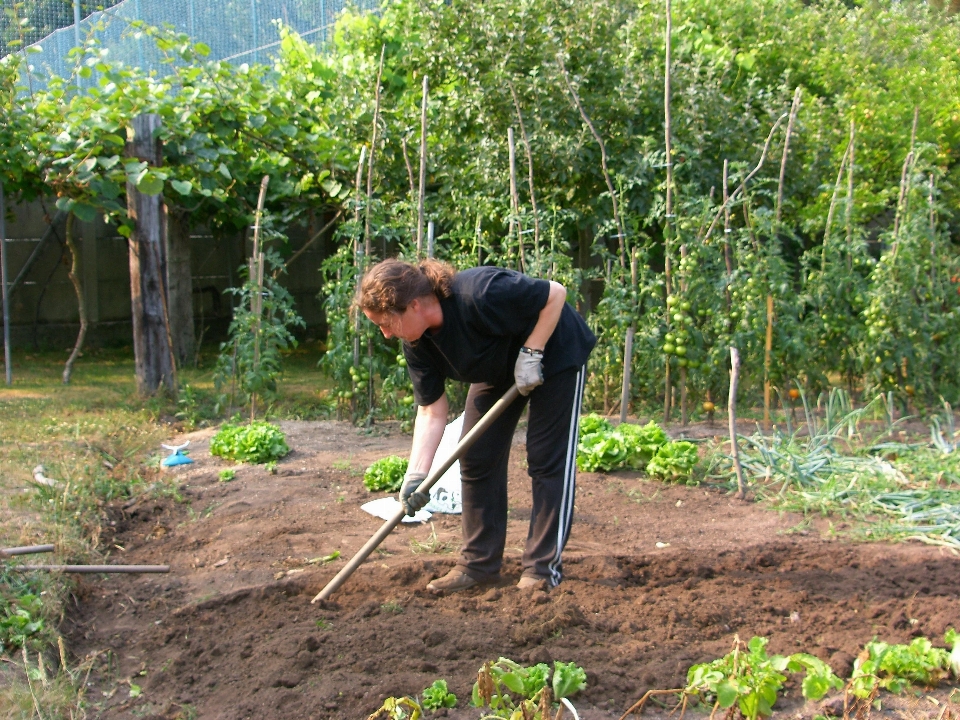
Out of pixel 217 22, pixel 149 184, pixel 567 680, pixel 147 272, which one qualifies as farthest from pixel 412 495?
pixel 217 22

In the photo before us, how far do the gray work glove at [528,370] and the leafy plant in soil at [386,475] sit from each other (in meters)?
1.96

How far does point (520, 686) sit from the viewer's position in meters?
2.55

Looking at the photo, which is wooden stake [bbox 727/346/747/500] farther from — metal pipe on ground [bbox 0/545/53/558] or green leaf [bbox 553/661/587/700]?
metal pipe on ground [bbox 0/545/53/558]

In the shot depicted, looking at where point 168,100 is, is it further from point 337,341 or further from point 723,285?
point 723,285

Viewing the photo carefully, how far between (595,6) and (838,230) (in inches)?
107

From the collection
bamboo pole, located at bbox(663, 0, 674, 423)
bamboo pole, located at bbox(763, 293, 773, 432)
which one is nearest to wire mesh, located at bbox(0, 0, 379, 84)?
bamboo pole, located at bbox(663, 0, 674, 423)

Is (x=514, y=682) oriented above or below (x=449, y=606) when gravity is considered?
above

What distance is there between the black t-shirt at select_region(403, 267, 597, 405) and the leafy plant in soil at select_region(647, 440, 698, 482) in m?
1.90

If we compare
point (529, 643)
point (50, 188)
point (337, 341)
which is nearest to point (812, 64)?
point (337, 341)

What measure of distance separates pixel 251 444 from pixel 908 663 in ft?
13.4

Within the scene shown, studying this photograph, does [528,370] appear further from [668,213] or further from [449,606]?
[668,213]

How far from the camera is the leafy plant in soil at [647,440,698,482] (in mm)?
5227

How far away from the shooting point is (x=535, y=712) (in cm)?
249

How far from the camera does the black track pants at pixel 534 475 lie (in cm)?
353
